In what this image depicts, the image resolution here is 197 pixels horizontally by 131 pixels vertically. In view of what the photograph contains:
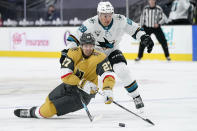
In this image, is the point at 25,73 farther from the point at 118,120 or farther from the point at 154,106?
the point at 118,120

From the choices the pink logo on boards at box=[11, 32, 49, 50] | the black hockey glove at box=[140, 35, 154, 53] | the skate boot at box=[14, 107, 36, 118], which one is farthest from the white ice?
the pink logo on boards at box=[11, 32, 49, 50]

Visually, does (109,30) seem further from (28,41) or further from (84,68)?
(28,41)

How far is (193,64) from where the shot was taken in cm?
1021

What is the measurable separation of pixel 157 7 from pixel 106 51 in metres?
6.09

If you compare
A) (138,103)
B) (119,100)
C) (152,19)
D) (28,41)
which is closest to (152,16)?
(152,19)

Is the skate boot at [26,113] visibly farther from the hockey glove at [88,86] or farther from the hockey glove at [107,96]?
the hockey glove at [107,96]

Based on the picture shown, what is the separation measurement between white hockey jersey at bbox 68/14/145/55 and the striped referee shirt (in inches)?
234

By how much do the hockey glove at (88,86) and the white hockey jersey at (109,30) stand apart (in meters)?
0.74

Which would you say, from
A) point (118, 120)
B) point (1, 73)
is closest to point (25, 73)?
point (1, 73)

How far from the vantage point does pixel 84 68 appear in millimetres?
4488

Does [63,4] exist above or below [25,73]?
above

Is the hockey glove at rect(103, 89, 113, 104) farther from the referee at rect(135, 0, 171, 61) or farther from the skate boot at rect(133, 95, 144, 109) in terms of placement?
the referee at rect(135, 0, 171, 61)

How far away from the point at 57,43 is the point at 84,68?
8.20 meters

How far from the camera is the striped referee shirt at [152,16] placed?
35.7ft
